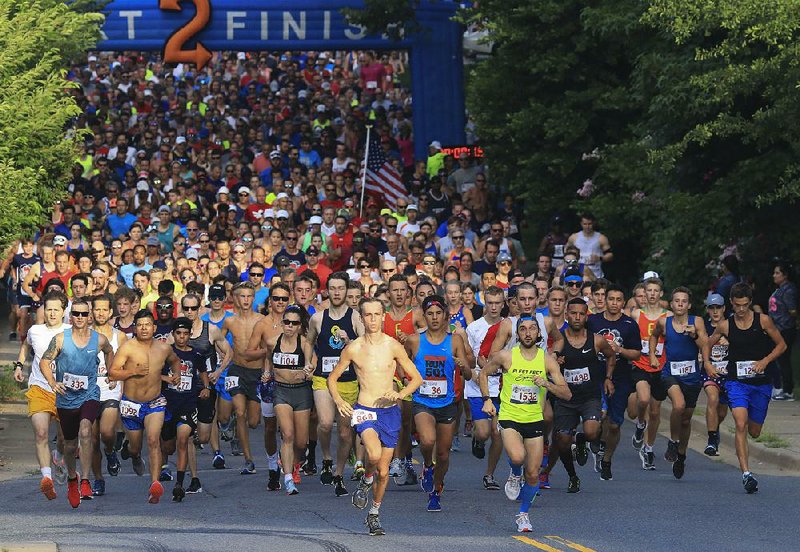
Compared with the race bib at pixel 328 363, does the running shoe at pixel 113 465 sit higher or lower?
lower

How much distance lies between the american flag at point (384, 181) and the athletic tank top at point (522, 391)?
53.2 ft

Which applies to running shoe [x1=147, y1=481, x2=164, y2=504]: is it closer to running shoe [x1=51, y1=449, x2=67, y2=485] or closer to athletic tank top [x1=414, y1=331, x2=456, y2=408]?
running shoe [x1=51, y1=449, x2=67, y2=485]

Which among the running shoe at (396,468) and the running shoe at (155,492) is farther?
the running shoe at (396,468)

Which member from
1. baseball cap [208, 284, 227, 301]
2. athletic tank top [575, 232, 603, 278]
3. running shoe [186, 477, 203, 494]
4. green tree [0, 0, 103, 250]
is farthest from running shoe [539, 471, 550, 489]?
athletic tank top [575, 232, 603, 278]

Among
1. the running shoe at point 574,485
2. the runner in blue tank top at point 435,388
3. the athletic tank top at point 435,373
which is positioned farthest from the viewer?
the running shoe at point 574,485

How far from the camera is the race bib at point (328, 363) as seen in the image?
16141 mm

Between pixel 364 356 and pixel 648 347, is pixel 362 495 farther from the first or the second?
pixel 648 347

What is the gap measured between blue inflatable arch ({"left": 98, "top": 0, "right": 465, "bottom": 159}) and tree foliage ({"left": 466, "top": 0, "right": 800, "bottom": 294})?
203 centimetres

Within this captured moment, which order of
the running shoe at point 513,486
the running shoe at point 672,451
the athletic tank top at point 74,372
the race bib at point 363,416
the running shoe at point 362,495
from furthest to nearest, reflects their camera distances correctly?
1. the running shoe at point 672,451
2. the athletic tank top at point 74,372
3. the running shoe at point 513,486
4. the race bib at point 363,416
5. the running shoe at point 362,495

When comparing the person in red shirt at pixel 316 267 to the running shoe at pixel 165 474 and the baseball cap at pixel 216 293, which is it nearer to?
the baseball cap at pixel 216 293

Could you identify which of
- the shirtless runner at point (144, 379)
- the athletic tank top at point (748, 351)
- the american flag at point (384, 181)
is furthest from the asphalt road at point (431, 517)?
the american flag at point (384, 181)

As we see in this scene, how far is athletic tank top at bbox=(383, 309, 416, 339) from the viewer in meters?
16.7

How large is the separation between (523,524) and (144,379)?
4.02 metres

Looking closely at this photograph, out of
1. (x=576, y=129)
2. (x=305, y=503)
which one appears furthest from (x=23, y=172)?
(x=576, y=129)
